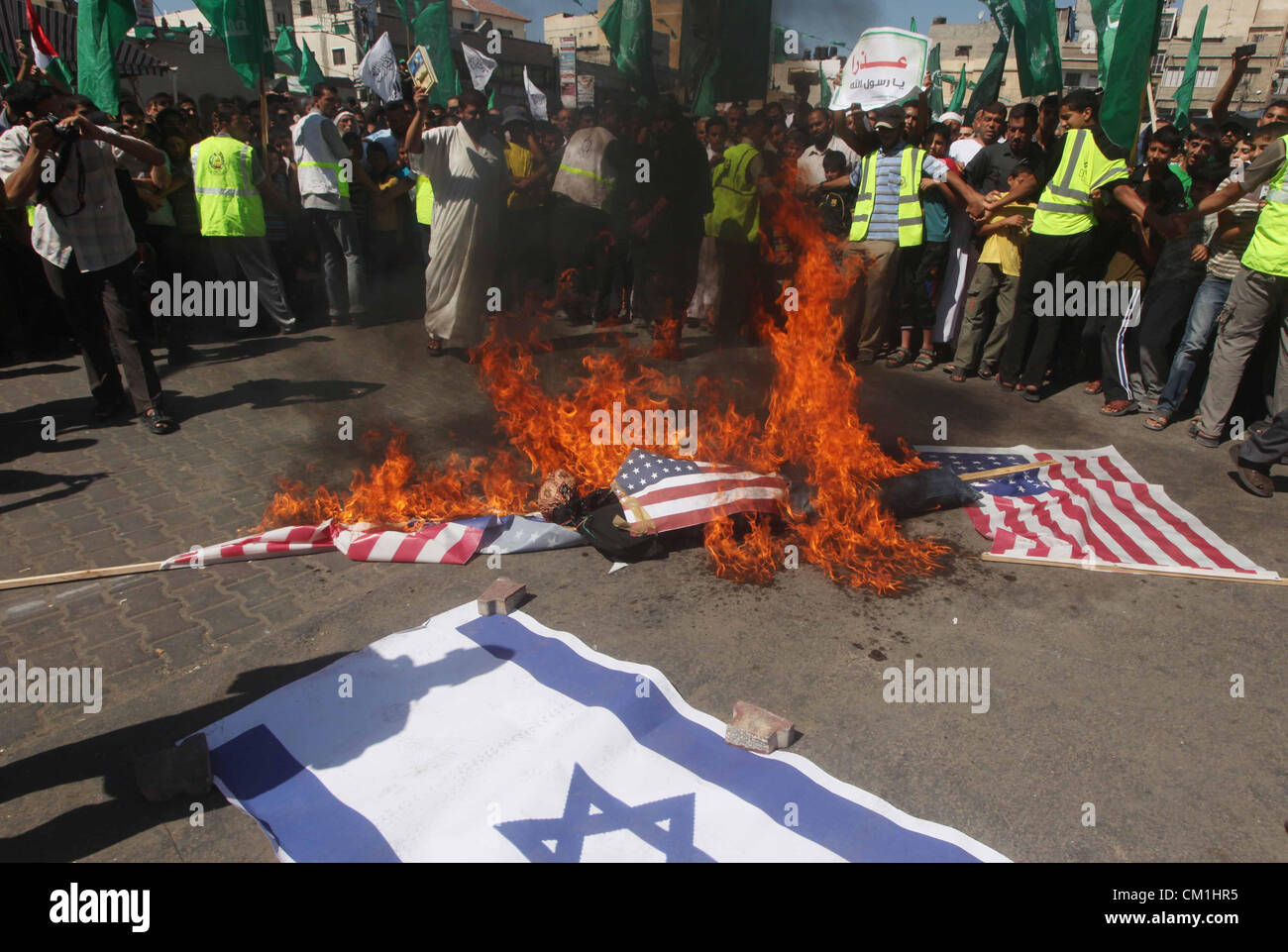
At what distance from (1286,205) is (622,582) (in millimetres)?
5616

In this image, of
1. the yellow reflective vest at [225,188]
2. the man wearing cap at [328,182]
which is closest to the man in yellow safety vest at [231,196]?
the yellow reflective vest at [225,188]

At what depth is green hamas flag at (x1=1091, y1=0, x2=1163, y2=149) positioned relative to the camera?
686 centimetres

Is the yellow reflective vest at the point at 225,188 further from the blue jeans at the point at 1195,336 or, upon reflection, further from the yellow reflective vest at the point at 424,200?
the blue jeans at the point at 1195,336

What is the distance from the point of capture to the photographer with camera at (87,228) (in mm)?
5723

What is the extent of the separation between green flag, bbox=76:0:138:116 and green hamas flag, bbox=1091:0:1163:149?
10206 millimetres

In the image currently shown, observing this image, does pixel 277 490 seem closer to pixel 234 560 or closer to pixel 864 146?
pixel 234 560

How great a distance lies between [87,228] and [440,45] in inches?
277

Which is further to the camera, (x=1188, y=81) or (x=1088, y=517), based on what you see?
(x=1188, y=81)

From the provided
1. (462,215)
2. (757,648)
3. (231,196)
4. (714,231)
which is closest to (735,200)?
(714,231)

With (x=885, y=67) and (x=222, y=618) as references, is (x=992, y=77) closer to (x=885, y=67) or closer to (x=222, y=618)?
(x=885, y=67)

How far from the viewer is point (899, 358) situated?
9172mm

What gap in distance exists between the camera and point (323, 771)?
3.19 meters

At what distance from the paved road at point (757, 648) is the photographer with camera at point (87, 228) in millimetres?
542

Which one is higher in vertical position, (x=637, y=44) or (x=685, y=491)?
(x=637, y=44)
